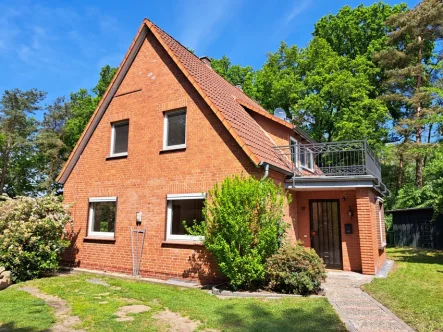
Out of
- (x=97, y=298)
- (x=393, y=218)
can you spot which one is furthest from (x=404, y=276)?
(x=393, y=218)

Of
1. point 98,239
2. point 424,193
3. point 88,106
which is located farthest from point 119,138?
point 88,106

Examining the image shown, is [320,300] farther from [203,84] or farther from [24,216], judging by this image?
[24,216]

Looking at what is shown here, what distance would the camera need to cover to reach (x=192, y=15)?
11633 mm

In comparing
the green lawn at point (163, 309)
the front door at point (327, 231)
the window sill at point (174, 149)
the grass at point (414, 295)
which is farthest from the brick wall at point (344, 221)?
the window sill at point (174, 149)

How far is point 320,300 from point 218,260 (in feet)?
8.77

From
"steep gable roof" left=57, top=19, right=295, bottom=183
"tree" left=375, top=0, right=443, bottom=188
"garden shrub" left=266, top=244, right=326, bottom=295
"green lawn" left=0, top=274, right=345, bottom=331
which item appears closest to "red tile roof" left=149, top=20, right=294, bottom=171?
"steep gable roof" left=57, top=19, right=295, bottom=183

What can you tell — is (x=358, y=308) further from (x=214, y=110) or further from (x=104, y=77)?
(x=104, y=77)

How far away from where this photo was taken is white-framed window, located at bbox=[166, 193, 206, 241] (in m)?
9.87

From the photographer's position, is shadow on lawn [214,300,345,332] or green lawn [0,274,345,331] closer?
shadow on lawn [214,300,345,332]

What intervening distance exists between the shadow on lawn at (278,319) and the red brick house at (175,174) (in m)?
3.00

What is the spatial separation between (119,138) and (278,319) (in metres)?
9.43

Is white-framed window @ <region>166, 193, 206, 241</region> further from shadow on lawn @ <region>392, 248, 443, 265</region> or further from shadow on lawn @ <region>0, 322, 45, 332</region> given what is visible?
shadow on lawn @ <region>392, 248, 443, 265</region>

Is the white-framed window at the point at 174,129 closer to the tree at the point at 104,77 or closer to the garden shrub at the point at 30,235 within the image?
the garden shrub at the point at 30,235

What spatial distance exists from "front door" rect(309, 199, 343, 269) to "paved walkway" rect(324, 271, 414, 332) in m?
2.11
